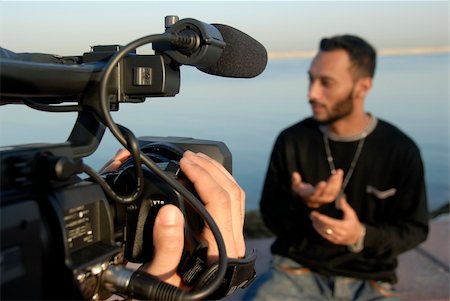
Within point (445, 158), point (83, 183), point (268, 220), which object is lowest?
point (445, 158)

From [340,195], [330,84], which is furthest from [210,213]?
[330,84]

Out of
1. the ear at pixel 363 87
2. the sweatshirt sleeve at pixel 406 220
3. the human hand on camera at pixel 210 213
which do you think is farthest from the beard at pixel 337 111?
the human hand on camera at pixel 210 213

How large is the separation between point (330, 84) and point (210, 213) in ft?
6.49

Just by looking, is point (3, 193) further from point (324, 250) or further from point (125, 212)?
point (324, 250)

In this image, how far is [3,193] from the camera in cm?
58

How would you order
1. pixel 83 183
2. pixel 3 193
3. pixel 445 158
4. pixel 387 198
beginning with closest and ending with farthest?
pixel 3 193, pixel 83 183, pixel 387 198, pixel 445 158

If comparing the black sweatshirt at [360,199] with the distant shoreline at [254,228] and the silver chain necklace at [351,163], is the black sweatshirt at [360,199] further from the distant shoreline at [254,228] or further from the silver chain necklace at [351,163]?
the distant shoreline at [254,228]

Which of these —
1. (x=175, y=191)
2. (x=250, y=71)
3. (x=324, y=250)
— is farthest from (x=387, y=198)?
(x=175, y=191)

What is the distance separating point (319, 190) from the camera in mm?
2141

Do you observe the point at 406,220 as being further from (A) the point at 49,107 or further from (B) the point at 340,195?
(A) the point at 49,107

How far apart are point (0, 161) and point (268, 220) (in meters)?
1.93

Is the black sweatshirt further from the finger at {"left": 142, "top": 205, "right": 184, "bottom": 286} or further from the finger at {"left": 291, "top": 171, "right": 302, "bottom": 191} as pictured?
the finger at {"left": 142, "top": 205, "right": 184, "bottom": 286}

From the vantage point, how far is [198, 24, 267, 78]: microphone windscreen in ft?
3.11

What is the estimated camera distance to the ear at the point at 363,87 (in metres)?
2.71
